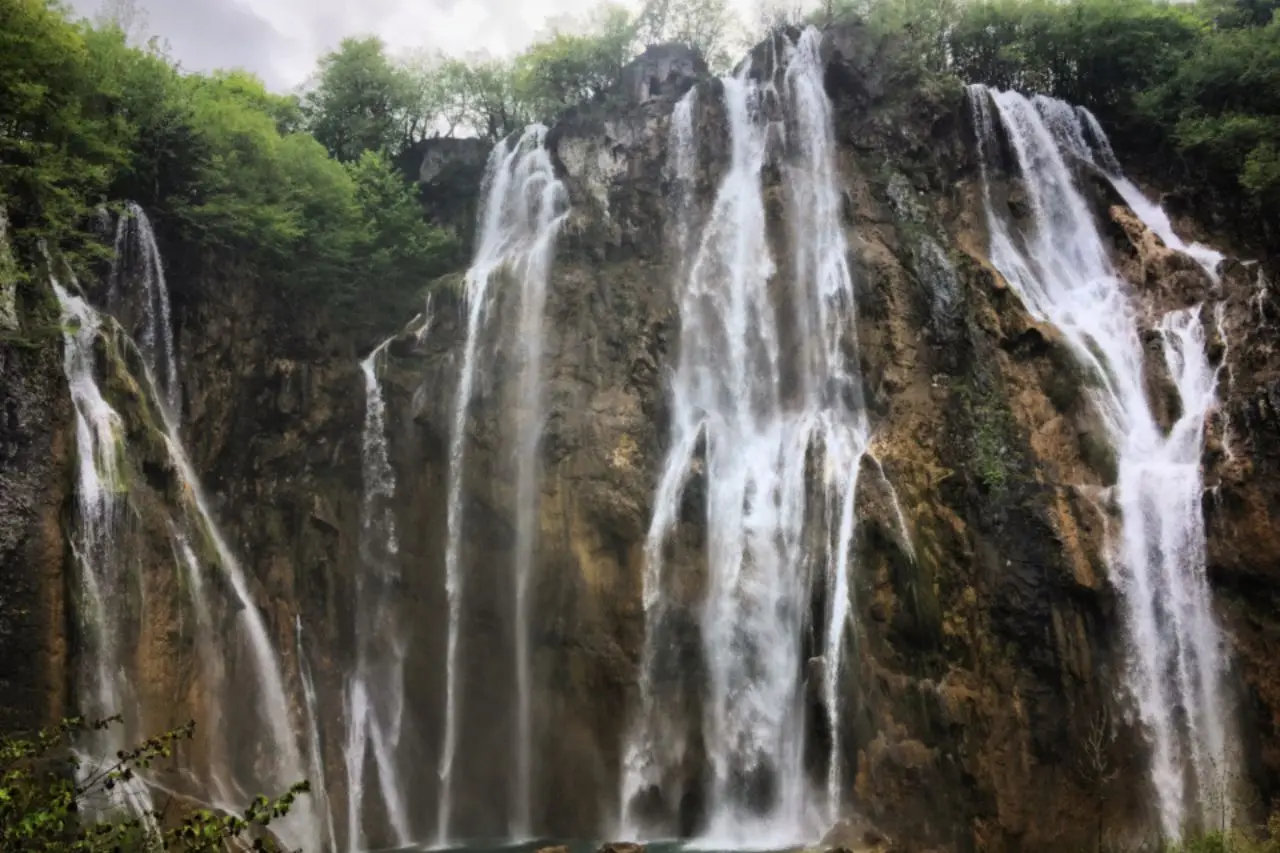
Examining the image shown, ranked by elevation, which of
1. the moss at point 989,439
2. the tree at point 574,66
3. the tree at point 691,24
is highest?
the tree at point 691,24

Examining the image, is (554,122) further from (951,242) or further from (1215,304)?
(1215,304)

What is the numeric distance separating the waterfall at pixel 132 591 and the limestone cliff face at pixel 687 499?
1.77 feet

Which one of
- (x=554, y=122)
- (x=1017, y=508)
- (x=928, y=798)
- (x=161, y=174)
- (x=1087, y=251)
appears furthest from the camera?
(x=554, y=122)

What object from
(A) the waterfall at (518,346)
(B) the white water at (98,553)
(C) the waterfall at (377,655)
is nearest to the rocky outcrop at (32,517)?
(B) the white water at (98,553)

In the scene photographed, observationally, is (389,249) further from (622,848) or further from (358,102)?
(622,848)

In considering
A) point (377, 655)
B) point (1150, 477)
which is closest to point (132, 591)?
point (377, 655)

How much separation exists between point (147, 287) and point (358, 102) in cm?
1517

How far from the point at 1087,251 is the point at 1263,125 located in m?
5.59

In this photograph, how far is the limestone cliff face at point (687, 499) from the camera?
15.7 m

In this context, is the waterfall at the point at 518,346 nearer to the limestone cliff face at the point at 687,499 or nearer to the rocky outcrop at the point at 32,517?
the limestone cliff face at the point at 687,499

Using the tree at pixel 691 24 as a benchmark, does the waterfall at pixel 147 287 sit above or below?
below

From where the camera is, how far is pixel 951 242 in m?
22.2

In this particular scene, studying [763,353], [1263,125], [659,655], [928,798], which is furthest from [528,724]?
[1263,125]

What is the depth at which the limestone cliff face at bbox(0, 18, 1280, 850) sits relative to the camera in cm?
1567
